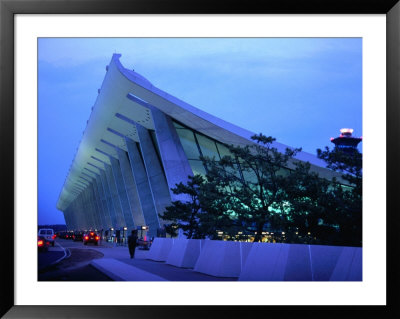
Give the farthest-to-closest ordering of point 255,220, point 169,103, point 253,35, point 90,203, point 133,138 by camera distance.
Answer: point 90,203, point 133,138, point 169,103, point 255,220, point 253,35

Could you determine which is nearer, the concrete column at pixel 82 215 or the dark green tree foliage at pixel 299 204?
the dark green tree foliage at pixel 299 204

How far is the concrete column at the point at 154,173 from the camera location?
43.8m

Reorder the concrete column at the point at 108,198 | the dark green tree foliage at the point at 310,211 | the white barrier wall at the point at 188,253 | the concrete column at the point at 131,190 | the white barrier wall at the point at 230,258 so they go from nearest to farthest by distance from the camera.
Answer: the white barrier wall at the point at 230,258 → the dark green tree foliage at the point at 310,211 → the white barrier wall at the point at 188,253 → the concrete column at the point at 131,190 → the concrete column at the point at 108,198

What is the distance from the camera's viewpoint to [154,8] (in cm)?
976

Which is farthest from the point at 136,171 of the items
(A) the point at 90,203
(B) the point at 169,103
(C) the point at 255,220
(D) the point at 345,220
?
(A) the point at 90,203

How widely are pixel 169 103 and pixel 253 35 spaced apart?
24.8 m

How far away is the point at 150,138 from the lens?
1809 inches

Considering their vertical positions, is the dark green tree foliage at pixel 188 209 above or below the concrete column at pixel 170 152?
below

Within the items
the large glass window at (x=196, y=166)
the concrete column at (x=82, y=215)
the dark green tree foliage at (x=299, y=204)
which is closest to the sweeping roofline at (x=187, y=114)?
the large glass window at (x=196, y=166)

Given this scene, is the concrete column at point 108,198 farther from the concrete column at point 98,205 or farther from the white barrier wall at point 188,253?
the white barrier wall at point 188,253

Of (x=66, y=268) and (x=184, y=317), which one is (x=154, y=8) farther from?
(x=66, y=268)

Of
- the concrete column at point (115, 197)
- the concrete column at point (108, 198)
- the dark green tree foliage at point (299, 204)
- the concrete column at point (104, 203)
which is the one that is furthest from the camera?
the concrete column at point (104, 203)

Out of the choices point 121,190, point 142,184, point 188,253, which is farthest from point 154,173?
point 121,190

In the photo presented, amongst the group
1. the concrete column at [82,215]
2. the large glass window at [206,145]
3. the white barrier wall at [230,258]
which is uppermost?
the large glass window at [206,145]
